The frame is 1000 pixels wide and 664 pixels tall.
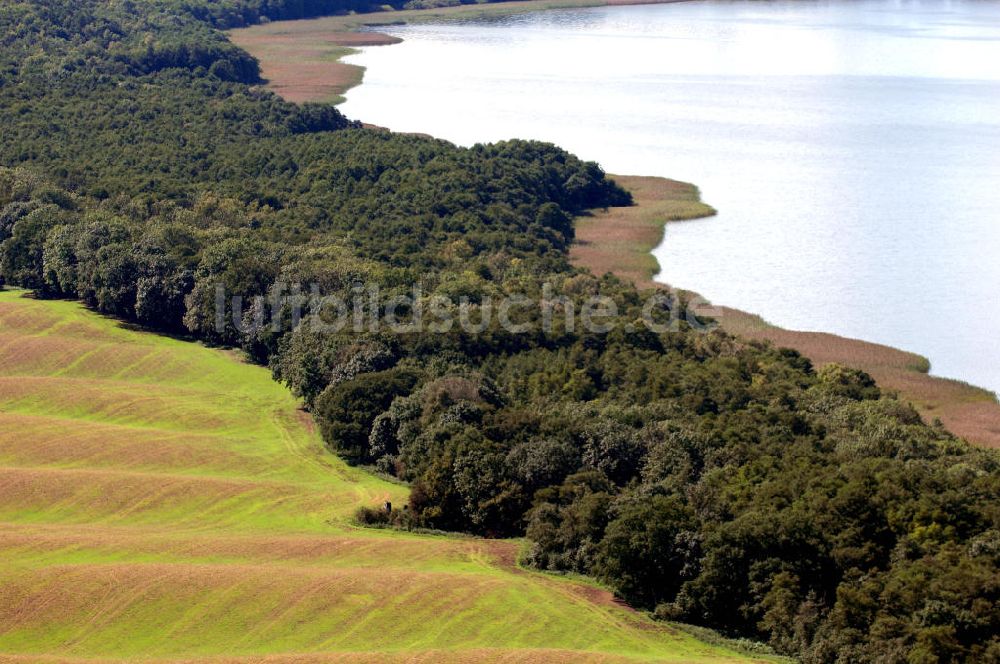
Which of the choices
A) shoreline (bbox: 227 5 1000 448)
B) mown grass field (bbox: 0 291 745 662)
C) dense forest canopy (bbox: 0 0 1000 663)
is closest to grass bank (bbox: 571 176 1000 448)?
shoreline (bbox: 227 5 1000 448)

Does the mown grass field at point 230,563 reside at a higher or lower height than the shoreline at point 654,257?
lower

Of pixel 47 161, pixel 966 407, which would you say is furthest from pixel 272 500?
pixel 47 161

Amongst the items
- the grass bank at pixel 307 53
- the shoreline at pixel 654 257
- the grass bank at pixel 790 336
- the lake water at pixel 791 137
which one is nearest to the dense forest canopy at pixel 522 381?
the grass bank at pixel 790 336

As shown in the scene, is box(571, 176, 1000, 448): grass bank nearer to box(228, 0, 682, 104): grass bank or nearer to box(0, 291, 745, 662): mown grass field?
box(0, 291, 745, 662): mown grass field

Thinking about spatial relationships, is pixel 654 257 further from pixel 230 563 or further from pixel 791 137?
pixel 230 563

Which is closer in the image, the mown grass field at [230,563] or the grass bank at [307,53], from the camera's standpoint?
the mown grass field at [230,563]

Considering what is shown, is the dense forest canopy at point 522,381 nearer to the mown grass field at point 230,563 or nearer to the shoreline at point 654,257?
the mown grass field at point 230,563

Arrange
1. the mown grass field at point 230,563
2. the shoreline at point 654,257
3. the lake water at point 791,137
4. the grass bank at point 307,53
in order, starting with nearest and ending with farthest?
the mown grass field at point 230,563, the shoreline at point 654,257, the lake water at point 791,137, the grass bank at point 307,53
